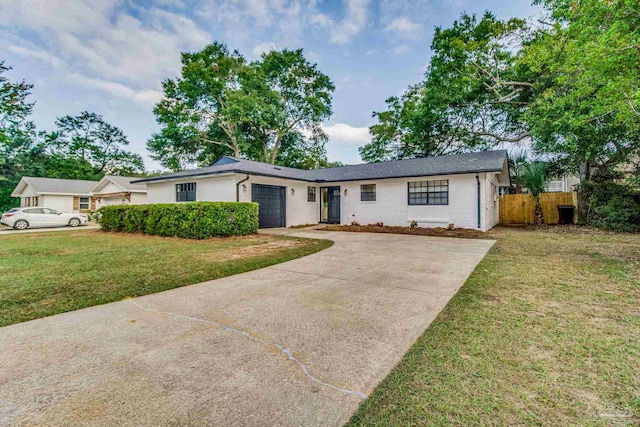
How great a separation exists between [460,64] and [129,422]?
61.6 ft

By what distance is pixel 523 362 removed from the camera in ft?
6.88

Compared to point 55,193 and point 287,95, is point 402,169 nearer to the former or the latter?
point 287,95

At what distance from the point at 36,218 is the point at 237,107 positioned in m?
14.9

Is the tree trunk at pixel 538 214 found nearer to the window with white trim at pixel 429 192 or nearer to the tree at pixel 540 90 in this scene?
the tree at pixel 540 90

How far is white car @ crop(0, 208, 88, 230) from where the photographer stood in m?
15.5

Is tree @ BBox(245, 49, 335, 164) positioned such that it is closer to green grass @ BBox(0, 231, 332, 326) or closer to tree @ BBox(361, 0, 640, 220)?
Result: tree @ BBox(361, 0, 640, 220)

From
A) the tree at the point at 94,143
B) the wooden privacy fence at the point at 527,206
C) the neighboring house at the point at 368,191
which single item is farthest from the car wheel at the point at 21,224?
the wooden privacy fence at the point at 527,206

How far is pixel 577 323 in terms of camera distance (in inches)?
109

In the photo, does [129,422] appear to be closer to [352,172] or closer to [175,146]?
[352,172]

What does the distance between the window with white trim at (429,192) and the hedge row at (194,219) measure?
23.8 ft

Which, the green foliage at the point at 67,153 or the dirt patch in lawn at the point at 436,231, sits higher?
the green foliage at the point at 67,153

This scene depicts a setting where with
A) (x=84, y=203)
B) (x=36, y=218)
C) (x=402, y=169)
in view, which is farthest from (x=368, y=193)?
(x=84, y=203)

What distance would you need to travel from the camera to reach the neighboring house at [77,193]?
74.1 ft

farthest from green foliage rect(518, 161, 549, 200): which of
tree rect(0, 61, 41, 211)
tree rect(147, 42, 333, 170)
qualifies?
tree rect(0, 61, 41, 211)
